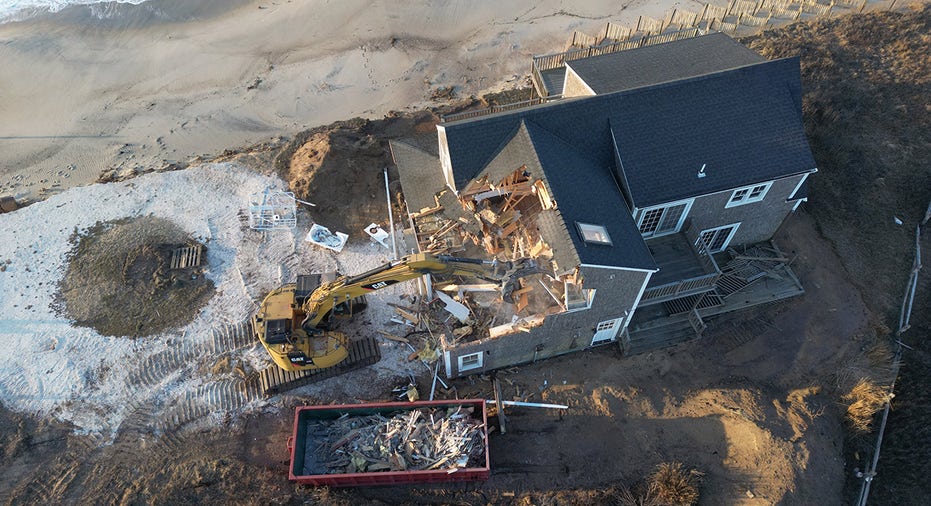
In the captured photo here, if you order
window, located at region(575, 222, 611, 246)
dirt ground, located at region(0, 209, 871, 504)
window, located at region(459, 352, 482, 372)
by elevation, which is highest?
window, located at region(575, 222, 611, 246)

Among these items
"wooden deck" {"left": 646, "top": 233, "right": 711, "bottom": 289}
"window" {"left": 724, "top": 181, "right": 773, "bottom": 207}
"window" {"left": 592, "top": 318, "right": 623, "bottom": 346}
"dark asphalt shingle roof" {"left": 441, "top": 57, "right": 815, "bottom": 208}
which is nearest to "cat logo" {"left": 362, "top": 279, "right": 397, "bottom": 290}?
"dark asphalt shingle roof" {"left": 441, "top": 57, "right": 815, "bottom": 208}

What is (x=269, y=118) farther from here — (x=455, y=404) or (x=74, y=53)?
(x=455, y=404)

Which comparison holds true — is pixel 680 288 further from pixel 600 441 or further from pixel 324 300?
pixel 324 300

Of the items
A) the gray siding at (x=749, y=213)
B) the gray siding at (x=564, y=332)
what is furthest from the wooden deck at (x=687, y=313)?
the gray siding at (x=564, y=332)

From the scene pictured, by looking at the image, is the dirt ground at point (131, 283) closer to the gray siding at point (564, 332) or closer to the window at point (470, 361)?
the window at point (470, 361)

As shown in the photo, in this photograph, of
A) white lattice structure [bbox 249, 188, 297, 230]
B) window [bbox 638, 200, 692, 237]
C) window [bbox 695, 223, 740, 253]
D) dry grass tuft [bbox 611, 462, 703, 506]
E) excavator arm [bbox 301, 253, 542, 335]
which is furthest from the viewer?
white lattice structure [bbox 249, 188, 297, 230]

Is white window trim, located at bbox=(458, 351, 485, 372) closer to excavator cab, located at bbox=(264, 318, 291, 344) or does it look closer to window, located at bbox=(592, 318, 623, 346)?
window, located at bbox=(592, 318, 623, 346)

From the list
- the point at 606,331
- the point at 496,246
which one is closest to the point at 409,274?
the point at 496,246

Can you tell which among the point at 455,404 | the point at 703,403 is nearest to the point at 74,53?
the point at 455,404
